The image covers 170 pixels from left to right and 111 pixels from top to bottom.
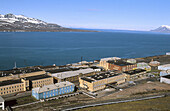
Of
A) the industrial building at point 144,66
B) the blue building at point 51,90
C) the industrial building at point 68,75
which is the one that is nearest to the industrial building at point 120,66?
the industrial building at point 144,66

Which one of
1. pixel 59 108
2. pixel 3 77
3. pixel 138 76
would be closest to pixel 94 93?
pixel 59 108

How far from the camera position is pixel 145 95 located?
39938mm

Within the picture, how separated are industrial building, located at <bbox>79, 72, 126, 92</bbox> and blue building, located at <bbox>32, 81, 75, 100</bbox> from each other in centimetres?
455

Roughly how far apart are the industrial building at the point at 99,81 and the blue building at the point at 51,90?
14.9 feet

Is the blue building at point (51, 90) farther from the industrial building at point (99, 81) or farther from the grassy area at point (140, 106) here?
the grassy area at point (140, 106)

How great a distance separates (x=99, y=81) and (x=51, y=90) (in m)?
13.7

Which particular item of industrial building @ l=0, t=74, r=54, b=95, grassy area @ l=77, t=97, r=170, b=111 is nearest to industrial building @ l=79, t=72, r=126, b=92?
grassy area @ l=77, t=97, r=170, b=111

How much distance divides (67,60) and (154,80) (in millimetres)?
50790

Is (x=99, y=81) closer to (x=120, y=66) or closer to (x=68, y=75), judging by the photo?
(x=68, y=75)

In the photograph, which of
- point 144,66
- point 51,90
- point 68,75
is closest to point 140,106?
point 51,90

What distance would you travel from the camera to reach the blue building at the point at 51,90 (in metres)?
37.2

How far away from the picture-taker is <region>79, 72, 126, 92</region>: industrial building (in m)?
43.3

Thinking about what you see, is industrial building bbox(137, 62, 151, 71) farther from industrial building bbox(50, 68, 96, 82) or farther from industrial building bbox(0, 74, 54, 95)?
industrial building bbox(0, 74, 54, 95)

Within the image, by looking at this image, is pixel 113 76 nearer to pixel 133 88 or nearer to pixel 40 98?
pixel 133 88
